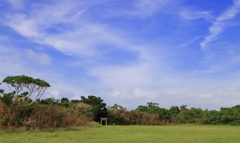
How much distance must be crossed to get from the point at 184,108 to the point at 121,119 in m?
13.2

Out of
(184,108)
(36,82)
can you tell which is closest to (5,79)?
(36,82)

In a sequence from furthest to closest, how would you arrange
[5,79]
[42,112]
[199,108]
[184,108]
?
[184,108]
[199,108]
[5,79]
[42,112]

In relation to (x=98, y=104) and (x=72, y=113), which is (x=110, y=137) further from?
(x=98, y=104)

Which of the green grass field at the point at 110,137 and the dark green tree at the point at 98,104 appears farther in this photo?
the dark green tree at the point at 98,104

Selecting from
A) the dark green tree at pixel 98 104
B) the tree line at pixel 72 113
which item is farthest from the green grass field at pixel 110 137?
the dark green tree at pixel 98 104

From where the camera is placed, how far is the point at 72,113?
1808 centimetres

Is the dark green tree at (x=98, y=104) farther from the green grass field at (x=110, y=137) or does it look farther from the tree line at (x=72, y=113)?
the green grass field at (x=110, y=137)

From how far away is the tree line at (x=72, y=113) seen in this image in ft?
42.1

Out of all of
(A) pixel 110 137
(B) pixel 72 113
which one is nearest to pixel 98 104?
(B) pixel 72 113

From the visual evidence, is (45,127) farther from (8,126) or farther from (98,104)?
(98,104)

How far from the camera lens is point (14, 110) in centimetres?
1277

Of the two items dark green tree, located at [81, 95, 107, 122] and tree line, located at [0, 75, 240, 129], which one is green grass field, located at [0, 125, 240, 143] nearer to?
tree line, located at [0, 75, 240, 129]

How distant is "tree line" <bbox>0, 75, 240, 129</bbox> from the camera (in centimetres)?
1284

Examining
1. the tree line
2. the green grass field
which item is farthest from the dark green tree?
the green grass field
